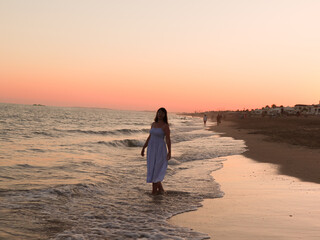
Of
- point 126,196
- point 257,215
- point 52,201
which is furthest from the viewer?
point 126,196

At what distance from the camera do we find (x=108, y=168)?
12.3 m

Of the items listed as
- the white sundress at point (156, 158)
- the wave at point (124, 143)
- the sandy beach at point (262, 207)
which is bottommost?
the wave at point (124, 143)

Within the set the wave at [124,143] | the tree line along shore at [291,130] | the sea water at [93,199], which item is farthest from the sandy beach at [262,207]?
the wave at [124,143]

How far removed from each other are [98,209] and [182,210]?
184 centimetres

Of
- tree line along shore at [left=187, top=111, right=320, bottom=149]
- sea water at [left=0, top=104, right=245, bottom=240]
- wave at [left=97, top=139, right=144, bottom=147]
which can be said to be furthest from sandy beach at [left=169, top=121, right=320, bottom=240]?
wave at [left=97, top=139, right=144, bottom=147]

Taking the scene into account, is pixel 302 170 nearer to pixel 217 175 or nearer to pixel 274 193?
pixel 217 175

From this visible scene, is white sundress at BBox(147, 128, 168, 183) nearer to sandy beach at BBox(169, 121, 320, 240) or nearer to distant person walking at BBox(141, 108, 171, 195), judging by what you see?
distant person walking at BBox(141, 108, 171, 195)

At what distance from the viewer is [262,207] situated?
6.27 metres

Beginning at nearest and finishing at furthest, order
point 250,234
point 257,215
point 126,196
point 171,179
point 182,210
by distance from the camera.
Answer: point 250,234 → point 257,215 → point 182,210 → point 126,196 → point 171,179

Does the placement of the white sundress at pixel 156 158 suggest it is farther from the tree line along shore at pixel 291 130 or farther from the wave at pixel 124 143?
the wave at pixel 124 143

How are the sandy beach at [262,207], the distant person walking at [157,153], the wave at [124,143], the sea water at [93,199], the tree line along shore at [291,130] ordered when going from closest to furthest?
the sandy beach at [262,207]
the sea water at [93,199]
the distant person walking at [157,153]
the tree line along shore at [291,130]
the wave at [124,143]

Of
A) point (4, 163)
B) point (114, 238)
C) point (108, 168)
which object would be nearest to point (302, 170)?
point (108, 168)

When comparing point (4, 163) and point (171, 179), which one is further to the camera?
point (4, 163)

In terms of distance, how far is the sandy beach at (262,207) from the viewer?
4895 mm
